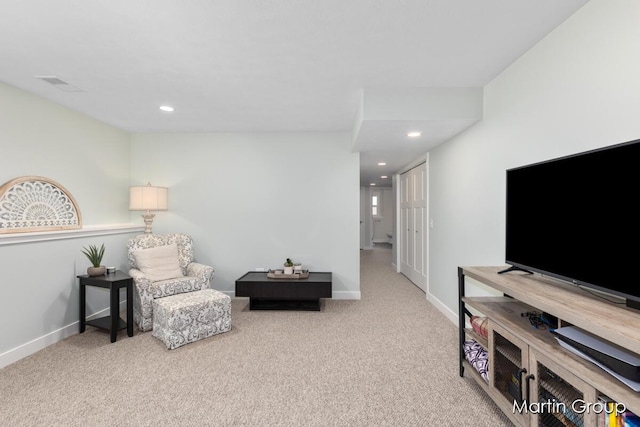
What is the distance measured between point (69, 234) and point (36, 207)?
355mm

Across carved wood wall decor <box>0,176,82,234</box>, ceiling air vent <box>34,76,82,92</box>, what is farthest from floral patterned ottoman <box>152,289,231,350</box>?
ceiling air vent <box>34,76,82,92</box>

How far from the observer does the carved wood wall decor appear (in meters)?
2.50

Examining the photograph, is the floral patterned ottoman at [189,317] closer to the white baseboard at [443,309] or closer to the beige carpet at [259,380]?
the beige carpet at [259,380]

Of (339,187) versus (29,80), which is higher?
(29,80)

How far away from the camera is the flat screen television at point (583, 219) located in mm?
1191

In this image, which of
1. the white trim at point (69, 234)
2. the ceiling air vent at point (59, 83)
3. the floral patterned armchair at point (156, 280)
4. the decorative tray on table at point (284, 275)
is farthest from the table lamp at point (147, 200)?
the decorative tray on table at point (284, 275)

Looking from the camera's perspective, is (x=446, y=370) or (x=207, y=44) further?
(x=446, y=370)

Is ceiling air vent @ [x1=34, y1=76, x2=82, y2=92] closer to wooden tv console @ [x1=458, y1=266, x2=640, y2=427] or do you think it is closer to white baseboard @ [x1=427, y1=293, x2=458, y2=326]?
wooden tv console @ [x1=458, y1=266, x2=640, y2=427]

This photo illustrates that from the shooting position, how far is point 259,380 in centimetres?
212

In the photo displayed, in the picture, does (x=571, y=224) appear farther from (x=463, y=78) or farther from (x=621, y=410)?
(x=463, y=78)

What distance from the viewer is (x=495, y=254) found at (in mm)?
2400

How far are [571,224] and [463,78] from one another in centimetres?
154

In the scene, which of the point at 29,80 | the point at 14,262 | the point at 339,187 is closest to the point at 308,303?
the point at 339,187

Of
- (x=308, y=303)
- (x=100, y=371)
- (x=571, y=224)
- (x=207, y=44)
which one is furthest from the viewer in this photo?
(x=308, y=303)
